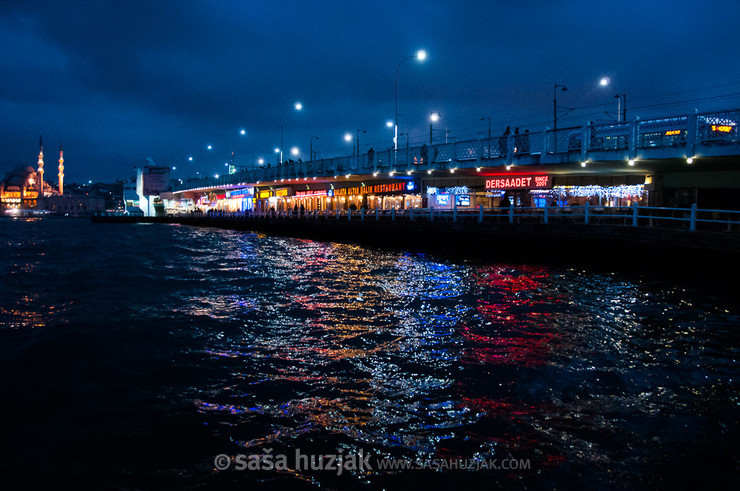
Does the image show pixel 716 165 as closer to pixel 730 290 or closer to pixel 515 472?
pixel 730 290

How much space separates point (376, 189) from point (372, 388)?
4096 centimetres

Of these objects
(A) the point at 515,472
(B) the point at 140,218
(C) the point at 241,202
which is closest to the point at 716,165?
(A) the point at 515,472

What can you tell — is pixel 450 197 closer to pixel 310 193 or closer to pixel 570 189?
pixel 570 189

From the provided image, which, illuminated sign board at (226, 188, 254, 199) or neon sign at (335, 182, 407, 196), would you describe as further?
illuminated sign board at (226, 188, 254, 199)

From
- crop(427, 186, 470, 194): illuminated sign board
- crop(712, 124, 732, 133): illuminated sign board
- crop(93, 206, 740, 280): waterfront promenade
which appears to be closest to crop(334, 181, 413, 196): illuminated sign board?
crop(427, 186, 470, 194): illuminated sign board

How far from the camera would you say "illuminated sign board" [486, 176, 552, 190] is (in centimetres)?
3275

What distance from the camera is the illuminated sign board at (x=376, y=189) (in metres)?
42.4

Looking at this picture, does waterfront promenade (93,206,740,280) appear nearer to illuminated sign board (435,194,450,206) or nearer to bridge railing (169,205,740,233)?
bridge railing (169,205,740,233)

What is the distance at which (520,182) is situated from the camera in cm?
3362

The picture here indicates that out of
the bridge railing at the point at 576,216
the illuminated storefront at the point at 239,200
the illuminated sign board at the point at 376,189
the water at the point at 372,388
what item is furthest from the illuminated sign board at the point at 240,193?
the water at the point at 372,388

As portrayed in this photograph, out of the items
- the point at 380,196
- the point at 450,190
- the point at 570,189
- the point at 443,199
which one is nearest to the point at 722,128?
the point at 570,189

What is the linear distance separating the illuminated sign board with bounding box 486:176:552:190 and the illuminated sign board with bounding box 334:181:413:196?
8.60 m

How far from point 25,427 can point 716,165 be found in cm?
2752

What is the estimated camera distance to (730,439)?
4.95 m
